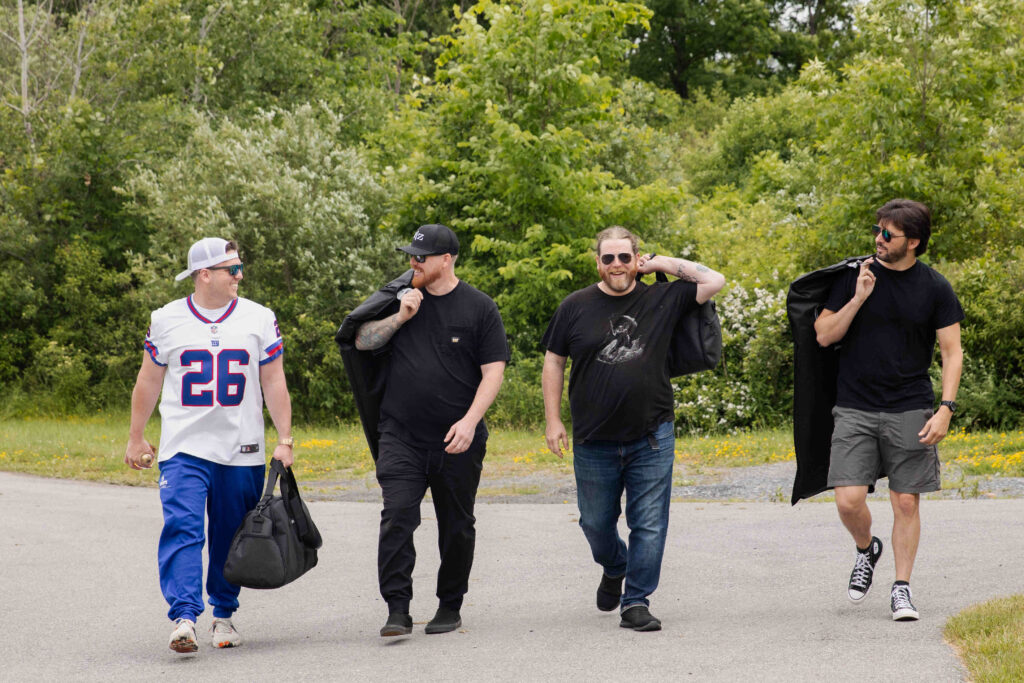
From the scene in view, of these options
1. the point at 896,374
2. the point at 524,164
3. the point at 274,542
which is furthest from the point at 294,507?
the point at 524,164

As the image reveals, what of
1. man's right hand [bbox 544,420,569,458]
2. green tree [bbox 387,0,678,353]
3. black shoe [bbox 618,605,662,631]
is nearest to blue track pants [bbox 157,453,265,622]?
man's right hand [bbox 544,420,569,458]

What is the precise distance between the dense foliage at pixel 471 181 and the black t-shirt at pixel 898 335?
9.79 meters

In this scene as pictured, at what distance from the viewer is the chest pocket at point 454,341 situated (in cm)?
593

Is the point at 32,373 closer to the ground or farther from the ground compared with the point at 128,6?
closer to the ground

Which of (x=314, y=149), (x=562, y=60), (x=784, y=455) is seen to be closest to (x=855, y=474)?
(x=784, y=455)

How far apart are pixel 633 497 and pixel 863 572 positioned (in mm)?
1279

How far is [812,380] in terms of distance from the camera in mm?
6297

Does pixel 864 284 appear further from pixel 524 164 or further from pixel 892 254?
pixel 524 164

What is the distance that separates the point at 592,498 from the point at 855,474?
4.37ft

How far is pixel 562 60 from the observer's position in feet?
66.1

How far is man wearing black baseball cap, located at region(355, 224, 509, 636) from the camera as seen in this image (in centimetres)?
581

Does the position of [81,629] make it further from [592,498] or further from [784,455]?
[784,455]

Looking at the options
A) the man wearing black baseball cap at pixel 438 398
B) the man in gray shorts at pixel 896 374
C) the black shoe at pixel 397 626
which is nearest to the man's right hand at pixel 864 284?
the man in gray shorts at pixel 896 374

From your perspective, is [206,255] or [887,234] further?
[887,234]
